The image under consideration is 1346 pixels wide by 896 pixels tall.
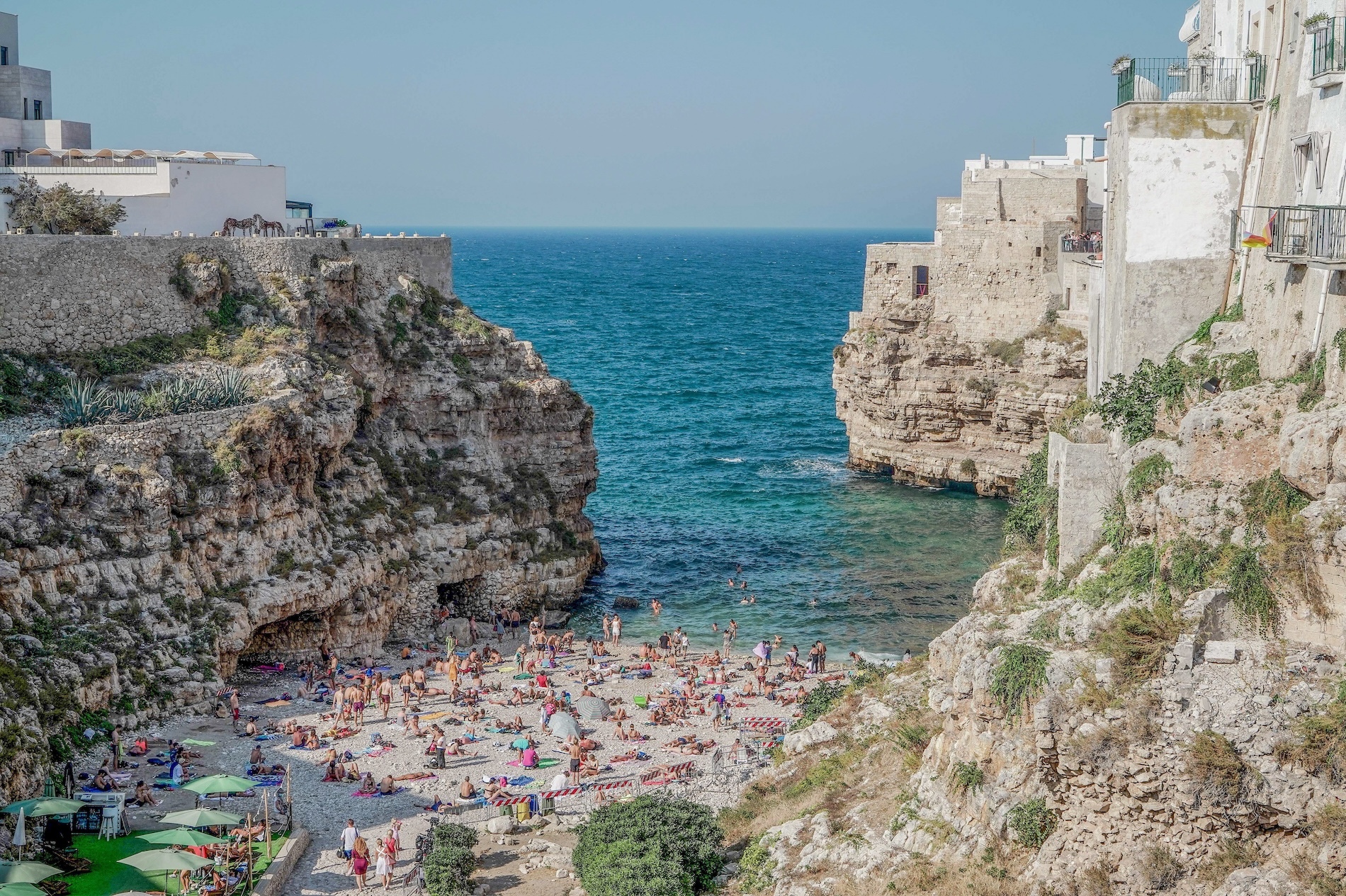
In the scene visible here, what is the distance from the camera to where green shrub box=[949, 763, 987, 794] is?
752 inches

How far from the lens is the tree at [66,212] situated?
1506 inches

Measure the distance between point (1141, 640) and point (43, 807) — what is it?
1644 cm

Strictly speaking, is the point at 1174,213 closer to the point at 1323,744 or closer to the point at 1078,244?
the point at 1323,744

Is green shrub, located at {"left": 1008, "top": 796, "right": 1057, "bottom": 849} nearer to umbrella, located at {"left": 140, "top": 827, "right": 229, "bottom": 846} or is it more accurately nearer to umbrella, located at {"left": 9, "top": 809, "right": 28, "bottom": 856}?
umbrella, located at {"left": 140, "top": 827, "right": 229, "bottom": 846}

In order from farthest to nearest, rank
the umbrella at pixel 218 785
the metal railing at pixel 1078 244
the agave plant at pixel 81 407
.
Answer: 1. the metal railing at pixel 1078 244
2. the agave plant at pixel 81 407
3. the umbrella at pixel 218 785

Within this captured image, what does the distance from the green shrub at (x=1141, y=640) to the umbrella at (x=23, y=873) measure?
48.6ft

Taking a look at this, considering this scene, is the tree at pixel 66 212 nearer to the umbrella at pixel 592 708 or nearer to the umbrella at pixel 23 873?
the umbrella at pixel 592 708

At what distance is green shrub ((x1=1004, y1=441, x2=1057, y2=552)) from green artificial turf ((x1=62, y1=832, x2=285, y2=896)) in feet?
46.2

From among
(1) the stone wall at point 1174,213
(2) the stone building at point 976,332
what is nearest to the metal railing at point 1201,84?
(1) the stone wall at point 1174,213

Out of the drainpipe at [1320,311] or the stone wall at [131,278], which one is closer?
the drainpipe at [1320,311]

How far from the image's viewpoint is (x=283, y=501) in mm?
34312

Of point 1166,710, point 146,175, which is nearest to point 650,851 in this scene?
point 1166,710

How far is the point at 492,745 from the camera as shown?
3052 cm

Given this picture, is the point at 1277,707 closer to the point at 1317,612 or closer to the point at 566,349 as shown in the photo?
the point at 1317,612
